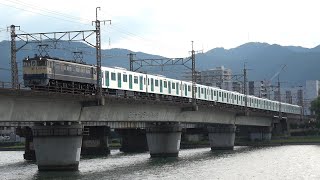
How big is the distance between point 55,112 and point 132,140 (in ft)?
202

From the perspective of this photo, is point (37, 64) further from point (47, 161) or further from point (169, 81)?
point (169, 81)

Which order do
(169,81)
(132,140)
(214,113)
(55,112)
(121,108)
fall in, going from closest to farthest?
1. (55,112)
2. (121,108)
3. (169,81)
4. (214,113)
5. (132,140)

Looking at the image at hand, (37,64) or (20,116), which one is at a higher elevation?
(37,64)

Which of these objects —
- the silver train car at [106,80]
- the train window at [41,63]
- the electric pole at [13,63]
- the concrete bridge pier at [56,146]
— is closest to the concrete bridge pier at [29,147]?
the silver train car at [106,80]

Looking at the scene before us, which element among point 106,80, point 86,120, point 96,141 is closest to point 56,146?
point 86,120

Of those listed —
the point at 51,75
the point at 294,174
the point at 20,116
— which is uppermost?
the point at 51,75

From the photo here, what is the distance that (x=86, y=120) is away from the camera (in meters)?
60.0

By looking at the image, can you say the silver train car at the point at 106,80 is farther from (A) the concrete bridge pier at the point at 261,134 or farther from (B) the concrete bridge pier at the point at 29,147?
(A) the concrete bridge pier at the point at 261,134

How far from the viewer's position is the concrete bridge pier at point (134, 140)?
375 ft

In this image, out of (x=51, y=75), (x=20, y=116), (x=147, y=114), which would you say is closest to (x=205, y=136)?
(x=147, y=114)

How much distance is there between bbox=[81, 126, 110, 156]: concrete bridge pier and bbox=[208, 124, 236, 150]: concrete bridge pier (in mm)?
18434

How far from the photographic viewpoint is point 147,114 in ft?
241

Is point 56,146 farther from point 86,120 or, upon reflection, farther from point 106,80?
point 106,80

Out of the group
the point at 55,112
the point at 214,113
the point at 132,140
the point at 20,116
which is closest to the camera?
the point at 20,116
